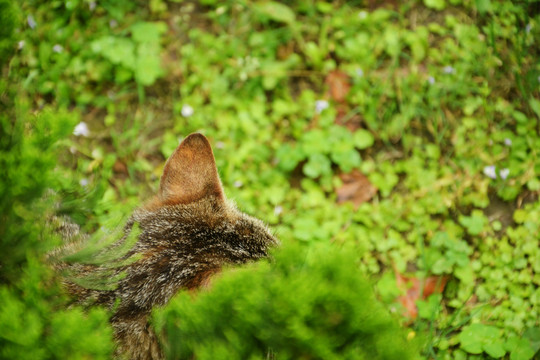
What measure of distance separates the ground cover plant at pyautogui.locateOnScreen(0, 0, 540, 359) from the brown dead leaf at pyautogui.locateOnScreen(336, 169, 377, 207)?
0.04ft

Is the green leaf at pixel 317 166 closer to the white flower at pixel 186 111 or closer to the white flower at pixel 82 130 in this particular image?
the white flower at pixel 186 111

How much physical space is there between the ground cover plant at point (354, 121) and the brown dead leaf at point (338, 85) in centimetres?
2

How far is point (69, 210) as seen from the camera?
7.02ft

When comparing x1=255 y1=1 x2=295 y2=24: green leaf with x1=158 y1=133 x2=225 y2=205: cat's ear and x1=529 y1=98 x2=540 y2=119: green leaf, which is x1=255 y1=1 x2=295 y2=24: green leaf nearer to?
x1=529 y1=98 x2=540 y2=119: green leaf

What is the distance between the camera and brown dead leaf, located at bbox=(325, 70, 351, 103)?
173 inches

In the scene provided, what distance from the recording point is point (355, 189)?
3.98 m

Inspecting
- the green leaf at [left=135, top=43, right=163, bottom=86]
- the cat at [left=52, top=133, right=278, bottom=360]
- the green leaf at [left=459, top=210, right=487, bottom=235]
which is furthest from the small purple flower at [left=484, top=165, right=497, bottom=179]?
the green leaf at [left=135, top=43, right=163, bottom=86]

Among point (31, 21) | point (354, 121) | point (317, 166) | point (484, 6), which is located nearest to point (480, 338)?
point (317, 166)

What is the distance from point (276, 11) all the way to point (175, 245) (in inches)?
123

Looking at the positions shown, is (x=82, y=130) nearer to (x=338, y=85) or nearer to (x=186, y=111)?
(x=186, y=111)

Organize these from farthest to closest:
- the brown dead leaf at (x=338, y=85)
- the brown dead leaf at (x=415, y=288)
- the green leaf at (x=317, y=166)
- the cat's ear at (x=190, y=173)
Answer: the brown dead leaf at (x=338, y=85)
the green leaf at (x=317, y=166)
the brown dead leaf at (x=415, y=288)
the cat's ear at (x=190, y=173)

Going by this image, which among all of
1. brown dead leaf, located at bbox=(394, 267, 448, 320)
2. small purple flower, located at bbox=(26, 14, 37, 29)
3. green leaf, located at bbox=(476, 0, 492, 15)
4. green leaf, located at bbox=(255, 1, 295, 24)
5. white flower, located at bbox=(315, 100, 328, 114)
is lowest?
brown dead leaf, located at bbox=(394, 267, 448, 320)

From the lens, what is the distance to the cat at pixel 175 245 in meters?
1.94

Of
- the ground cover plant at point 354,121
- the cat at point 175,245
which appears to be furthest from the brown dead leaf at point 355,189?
the cat at point 175,245
